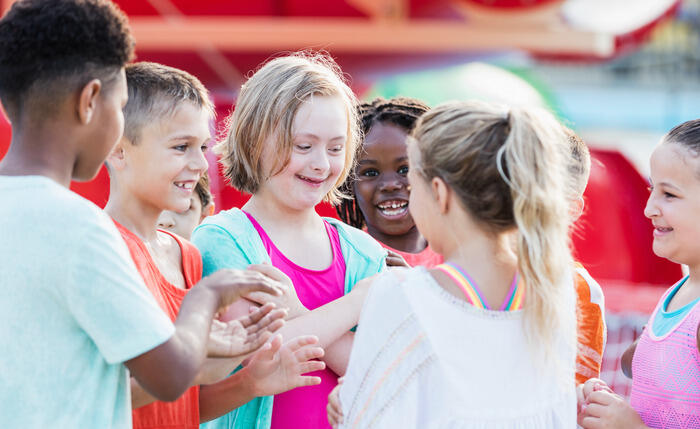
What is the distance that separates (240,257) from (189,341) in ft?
1.69

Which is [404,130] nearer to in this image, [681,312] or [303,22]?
[681,312]

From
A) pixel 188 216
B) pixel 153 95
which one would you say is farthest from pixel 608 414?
pixel 188 216

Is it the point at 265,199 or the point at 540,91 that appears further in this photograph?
the point at 540,91

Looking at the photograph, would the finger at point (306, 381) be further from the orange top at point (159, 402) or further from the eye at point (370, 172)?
the eye at point (370, 172)

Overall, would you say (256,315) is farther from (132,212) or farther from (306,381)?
(132,212)

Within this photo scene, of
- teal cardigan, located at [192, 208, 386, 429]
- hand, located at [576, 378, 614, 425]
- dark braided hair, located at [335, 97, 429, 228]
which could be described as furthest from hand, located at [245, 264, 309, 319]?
dark braided hair, located at [335, 97, 429, 228]

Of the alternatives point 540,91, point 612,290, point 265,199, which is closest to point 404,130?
point 265,199

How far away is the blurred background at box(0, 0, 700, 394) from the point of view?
20.7 feet

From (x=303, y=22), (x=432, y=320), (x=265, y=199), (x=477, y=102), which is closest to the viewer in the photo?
(x=432, y=320)

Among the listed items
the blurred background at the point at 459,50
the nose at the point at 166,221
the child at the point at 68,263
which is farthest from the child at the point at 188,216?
the blurred background at the point at 459,50

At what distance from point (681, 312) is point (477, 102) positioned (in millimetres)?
736

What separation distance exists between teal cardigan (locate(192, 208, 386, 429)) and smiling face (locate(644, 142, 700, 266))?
673mm

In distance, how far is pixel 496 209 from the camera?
1539 mm

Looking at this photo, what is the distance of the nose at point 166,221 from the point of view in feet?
9.22
